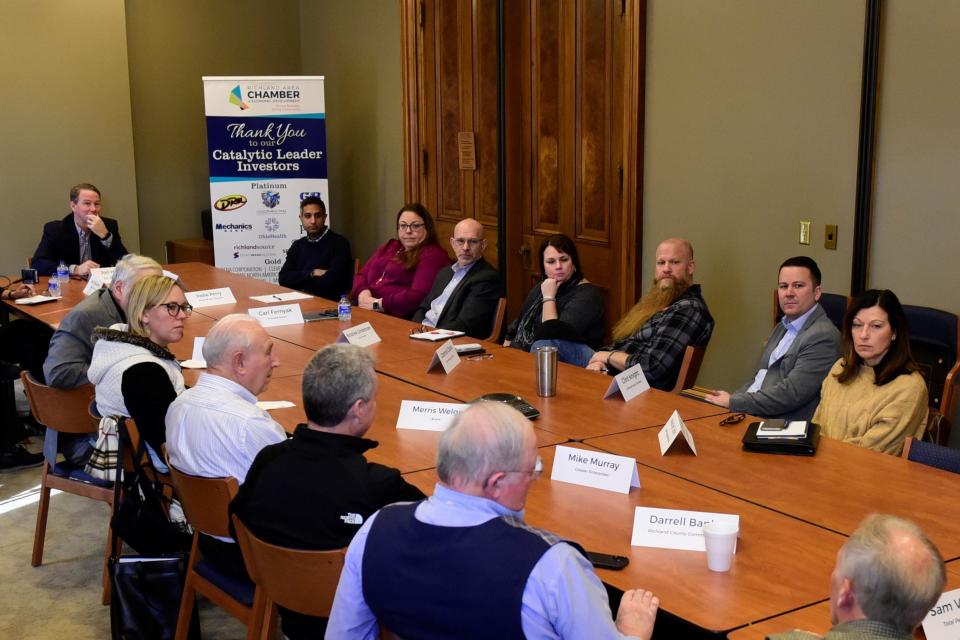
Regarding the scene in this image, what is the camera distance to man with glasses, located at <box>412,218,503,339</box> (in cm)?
601

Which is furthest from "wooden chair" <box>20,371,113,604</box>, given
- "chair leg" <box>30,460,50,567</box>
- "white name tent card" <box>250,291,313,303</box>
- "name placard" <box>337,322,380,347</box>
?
"white name tent card" <box>250,291,313,303</box>

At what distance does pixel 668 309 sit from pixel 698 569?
2663mm

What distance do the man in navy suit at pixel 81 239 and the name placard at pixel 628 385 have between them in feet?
15.0

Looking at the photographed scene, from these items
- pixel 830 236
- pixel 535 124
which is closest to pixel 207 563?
pixel 830 236

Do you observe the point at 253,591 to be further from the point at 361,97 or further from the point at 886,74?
the point at 361,97

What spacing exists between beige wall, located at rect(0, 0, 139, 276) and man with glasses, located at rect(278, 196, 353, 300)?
2.31m

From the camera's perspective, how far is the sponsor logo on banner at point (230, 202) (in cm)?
886

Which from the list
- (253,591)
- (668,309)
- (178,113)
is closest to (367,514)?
(253,591)

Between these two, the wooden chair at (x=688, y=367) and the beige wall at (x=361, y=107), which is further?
the beige wall at (x=361, y=107)

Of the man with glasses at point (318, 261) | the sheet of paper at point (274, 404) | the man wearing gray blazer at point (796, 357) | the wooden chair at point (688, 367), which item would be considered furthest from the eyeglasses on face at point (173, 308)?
the man with glasses at point (318, 261)

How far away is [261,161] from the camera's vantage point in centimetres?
892

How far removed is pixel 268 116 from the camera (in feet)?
29.3

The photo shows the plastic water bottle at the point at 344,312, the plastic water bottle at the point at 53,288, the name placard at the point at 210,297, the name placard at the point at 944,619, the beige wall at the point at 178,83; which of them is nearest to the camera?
the name placard at the point at 944,619

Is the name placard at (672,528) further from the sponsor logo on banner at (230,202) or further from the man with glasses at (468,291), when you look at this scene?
the sponsor logo on banner at (230,202)
